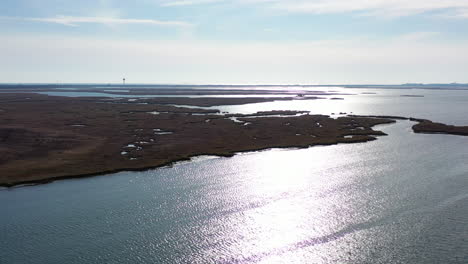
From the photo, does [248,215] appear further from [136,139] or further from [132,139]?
[132,139]

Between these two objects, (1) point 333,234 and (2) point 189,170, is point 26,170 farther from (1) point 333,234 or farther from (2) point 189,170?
(1) point 333,234

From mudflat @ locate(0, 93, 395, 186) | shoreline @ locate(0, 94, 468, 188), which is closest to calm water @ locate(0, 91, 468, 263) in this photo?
shoreline @ locate(0, 94, 468, 188)

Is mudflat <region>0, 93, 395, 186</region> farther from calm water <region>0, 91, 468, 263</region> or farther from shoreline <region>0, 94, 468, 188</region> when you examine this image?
calm water <region>0, 91, 468, 263</region>

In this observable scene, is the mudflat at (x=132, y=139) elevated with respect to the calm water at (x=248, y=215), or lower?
elevated

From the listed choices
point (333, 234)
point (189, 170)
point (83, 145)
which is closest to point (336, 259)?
point (333, 234)

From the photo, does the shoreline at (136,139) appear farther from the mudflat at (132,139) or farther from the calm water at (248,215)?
the calm water at (248,215)

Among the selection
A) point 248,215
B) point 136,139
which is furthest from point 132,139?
point 248,215

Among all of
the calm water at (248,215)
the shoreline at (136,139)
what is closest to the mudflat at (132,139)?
the shoreline at (136,139)
